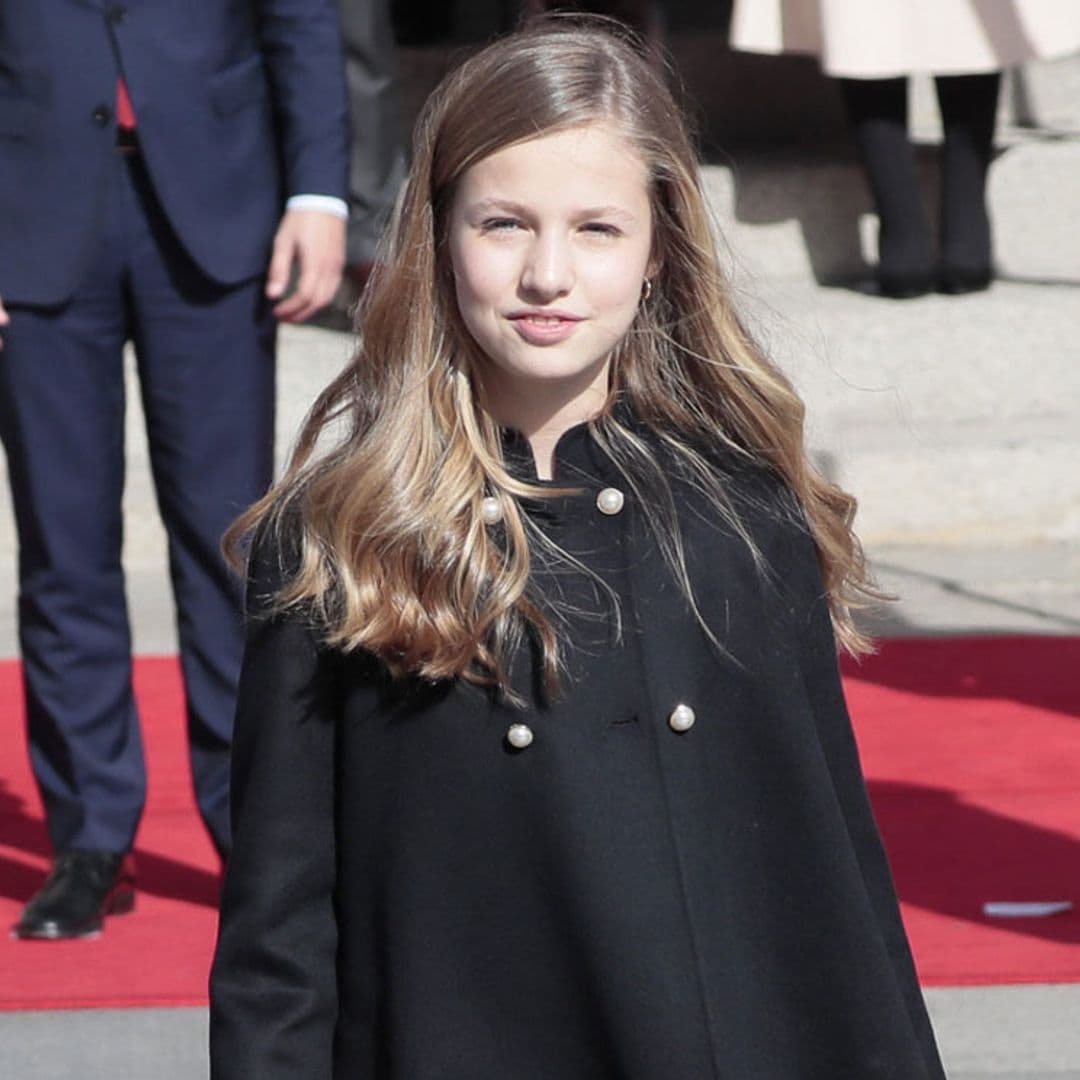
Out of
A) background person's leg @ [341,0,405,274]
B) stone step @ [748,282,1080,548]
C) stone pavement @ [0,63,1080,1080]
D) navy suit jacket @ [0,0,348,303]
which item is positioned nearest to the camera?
navy suit jacket @ [0,0,348,303]

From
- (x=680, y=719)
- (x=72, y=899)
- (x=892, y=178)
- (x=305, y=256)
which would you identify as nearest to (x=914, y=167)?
A: (x=892, y=178)

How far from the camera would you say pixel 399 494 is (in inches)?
81.3

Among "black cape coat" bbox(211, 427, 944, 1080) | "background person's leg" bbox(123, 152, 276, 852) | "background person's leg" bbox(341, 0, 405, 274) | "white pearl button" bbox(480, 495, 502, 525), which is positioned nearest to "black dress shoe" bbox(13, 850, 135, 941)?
"background person's leg" bbox(123, 152, 276, 852)

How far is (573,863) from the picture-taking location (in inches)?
77.9

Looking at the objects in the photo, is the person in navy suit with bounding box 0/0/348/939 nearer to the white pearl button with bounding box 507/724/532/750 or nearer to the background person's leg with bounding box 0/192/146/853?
the background person's leg with bounding box 0/192/146/853

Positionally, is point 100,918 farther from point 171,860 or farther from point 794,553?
point 794,553

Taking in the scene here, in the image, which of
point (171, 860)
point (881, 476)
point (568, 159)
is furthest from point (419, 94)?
point (568, 159)

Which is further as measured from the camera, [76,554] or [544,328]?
[76,554]

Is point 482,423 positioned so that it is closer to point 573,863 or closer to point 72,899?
point 573,863

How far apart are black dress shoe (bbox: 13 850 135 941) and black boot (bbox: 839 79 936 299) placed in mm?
3767

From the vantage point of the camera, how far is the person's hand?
12.3 ft

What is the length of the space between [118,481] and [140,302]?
0.31 meters

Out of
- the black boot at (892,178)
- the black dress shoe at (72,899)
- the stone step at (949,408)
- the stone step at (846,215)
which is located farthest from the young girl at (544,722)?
the stone step at (846,215)

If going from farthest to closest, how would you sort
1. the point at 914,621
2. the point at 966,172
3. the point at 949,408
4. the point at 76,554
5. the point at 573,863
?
the point at 966,172, the point at 949,408, the point at 914,621, the point at 76,554, the point at 573,863
